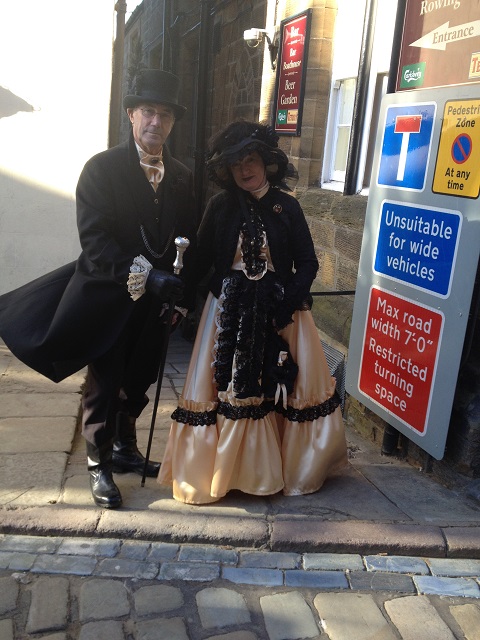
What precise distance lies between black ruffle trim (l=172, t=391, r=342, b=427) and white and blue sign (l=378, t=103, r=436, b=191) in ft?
4.13

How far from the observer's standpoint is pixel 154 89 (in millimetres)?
3150

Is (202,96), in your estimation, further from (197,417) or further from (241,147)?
(197,417)

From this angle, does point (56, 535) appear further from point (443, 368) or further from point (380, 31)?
point (380, 31)

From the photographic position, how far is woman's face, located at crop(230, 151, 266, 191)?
10.5ft

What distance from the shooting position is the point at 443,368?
11.3ft

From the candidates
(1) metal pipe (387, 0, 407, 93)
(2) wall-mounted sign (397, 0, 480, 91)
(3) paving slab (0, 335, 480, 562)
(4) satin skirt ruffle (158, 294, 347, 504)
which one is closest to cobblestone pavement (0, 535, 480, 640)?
(3) paving slab (0, 335, 480, 562)

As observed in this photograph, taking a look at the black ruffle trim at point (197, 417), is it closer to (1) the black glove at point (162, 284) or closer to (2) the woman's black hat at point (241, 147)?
(1) the black glove at point (162, 284)

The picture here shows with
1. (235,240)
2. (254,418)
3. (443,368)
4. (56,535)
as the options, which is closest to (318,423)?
(254,418)

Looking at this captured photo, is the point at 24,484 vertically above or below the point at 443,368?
below

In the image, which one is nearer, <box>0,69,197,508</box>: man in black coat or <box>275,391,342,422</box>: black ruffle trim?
<box>0,69,197,508</box>: man in black coat

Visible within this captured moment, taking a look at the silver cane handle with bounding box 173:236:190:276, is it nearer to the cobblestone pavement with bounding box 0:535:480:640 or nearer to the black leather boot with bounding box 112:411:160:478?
the black leather boot with bounding box 112:411:160:478

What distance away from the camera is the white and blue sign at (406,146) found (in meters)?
3.62

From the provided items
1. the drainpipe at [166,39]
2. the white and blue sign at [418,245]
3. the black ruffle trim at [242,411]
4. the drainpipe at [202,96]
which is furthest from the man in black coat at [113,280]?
the drainpipe at [166,39]

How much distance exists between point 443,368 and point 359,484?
752mm
